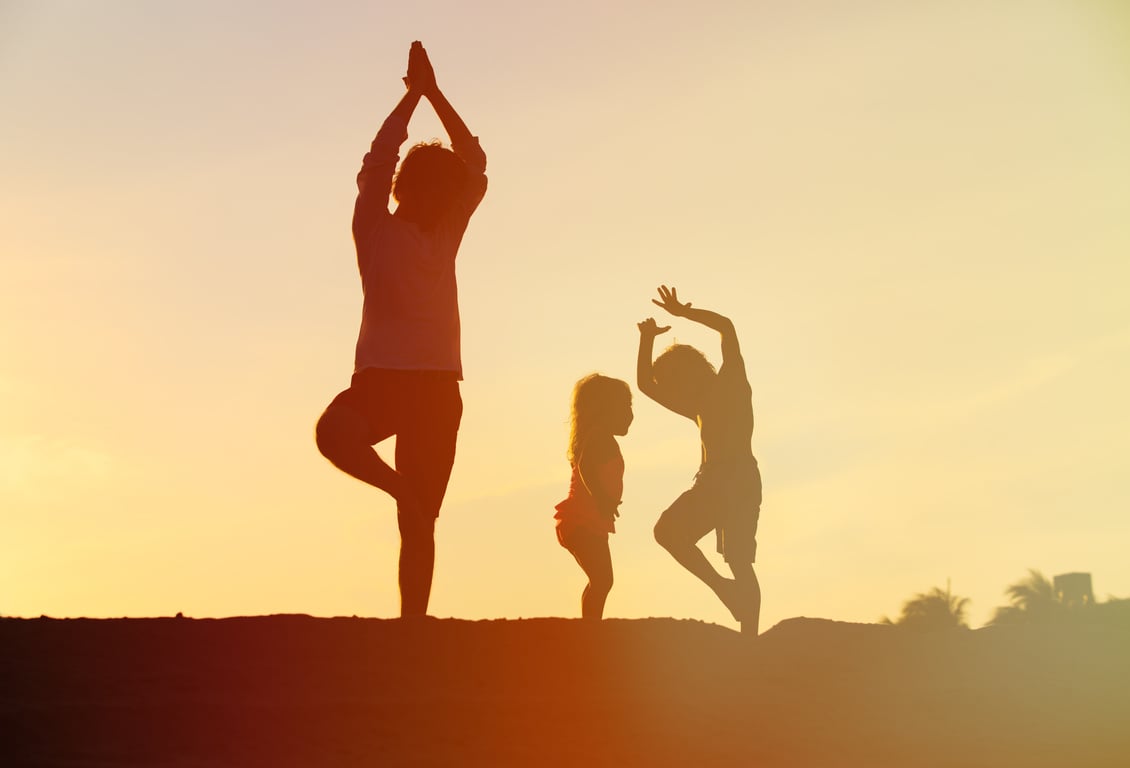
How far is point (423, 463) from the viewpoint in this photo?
26.5 ft

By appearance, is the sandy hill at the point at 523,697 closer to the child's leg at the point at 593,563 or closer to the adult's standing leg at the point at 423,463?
the adult's standing leg at the point at 423,463

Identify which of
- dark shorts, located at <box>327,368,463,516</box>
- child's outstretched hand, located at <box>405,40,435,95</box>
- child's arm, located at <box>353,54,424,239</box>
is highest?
child's outstretched hand, located at <box>405,40,435,95</box>

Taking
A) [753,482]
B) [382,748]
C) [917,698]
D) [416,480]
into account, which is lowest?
→ [382,748]

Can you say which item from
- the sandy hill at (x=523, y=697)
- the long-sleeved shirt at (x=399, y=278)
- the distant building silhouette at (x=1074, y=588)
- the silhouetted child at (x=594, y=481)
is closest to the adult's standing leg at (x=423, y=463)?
the long-sleeved shirt at (x=399, y=278)

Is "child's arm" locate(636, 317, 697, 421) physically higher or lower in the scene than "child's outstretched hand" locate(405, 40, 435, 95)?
lower

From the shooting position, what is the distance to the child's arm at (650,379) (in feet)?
35.2

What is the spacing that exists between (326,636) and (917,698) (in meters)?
3.39

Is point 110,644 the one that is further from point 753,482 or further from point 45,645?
point 753,482

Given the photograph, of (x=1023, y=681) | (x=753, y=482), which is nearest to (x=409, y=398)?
(x=753, y=482)

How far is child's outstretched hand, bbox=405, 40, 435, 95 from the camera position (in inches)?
342

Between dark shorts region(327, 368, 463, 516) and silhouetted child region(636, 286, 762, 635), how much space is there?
8.43 ft

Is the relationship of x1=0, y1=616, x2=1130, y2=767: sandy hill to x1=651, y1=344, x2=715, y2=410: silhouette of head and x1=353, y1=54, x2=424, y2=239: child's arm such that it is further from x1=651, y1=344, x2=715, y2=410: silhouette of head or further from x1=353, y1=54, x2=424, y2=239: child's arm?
x1=353, y1=54, x2=424, y2=239: child's arm

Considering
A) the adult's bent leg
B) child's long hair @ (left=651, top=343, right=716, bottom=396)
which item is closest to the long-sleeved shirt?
the adult's bent leg

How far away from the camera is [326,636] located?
7.75m
